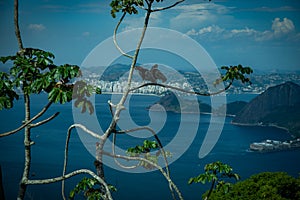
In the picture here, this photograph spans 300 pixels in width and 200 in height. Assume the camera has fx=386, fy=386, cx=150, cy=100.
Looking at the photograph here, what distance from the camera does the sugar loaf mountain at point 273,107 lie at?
13.2 meters

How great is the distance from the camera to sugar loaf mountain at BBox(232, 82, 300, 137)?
518 inches

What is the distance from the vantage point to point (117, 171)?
9.59 m

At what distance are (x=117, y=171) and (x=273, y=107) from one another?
21.0 ft

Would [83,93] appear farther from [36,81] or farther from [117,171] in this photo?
[117,171]

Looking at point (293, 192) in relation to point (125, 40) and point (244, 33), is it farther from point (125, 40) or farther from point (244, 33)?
point (244, 33)

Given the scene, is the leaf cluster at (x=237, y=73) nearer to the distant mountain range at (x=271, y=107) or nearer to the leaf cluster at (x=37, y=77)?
the leaf cluster at (x=37, y=77)

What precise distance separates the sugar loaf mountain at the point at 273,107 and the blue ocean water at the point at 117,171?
958 mm

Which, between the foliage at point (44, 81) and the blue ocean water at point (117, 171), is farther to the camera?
the blue ocean water at point (117, 171)

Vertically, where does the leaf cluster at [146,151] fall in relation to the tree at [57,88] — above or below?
below

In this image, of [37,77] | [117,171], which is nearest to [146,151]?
[37,77]

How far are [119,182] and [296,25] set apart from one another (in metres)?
9.53

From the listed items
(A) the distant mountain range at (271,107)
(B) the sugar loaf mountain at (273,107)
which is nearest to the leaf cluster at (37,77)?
(A) the distant mountain range at (271,107)

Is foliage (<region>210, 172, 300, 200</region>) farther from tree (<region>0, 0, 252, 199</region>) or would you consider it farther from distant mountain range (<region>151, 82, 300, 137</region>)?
distant mountain range (<region>151, 82, 300, 137</region>)

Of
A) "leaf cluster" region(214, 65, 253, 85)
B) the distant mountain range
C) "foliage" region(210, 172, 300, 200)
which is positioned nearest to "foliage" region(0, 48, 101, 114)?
"leaf cluster" region(214, 65, 253, 85)
